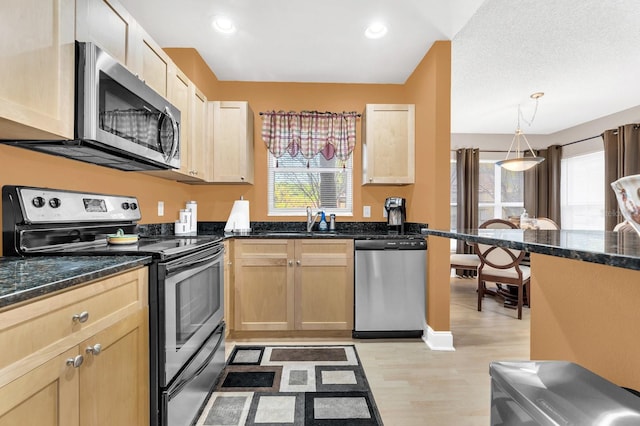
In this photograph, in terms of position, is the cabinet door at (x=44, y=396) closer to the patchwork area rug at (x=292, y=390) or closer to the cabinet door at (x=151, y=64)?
the patchwork area rug at (x=292, y=390)

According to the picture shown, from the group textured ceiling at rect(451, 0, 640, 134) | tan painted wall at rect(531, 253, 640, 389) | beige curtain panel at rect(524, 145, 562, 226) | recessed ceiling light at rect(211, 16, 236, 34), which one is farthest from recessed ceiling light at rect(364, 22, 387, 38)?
beige curtain panel at rect(524, 145, 562, 226)

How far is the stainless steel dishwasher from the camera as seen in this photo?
2.72 meters

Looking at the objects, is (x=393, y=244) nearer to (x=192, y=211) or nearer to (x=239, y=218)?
(x=239, y=218)

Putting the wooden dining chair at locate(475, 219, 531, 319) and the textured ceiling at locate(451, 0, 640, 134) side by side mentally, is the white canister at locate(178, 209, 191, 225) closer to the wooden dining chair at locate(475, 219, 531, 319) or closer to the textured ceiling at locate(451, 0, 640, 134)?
the textured ceiling at locate(451, 0, 640, 134)

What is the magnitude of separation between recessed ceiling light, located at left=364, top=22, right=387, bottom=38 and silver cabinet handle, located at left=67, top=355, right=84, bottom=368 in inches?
102

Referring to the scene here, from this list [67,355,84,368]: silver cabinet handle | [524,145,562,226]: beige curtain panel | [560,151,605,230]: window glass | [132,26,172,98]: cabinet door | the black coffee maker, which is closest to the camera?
[67,355,84,368]: silver cabinet handle

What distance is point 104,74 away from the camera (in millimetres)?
1346

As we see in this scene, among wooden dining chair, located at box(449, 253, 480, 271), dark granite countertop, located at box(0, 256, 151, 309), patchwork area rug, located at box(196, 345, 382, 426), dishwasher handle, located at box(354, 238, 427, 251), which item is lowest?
patchwork area rug, located at box(196, 345, 382, 426)

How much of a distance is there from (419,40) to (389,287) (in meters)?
2.08

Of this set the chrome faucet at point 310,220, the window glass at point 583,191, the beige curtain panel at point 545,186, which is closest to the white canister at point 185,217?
the chrome faucet at point 310,220

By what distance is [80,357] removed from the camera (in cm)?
93

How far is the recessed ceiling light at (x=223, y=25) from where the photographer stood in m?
2.31

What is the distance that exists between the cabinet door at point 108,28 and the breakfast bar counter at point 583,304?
163 cm

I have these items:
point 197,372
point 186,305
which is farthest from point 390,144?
point 197,372
